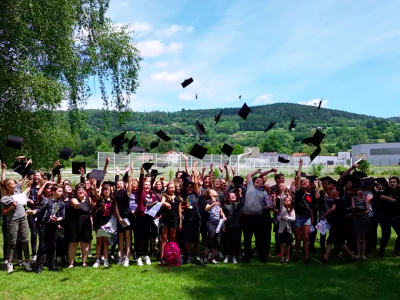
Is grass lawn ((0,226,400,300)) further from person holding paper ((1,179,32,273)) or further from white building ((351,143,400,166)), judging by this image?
white building ((351,143,400,166))

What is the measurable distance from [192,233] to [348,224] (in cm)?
326

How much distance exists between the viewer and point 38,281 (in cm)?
653

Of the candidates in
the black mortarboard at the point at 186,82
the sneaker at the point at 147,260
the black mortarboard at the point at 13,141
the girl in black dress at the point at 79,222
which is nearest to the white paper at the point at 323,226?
the sneaker at the point at 147,260

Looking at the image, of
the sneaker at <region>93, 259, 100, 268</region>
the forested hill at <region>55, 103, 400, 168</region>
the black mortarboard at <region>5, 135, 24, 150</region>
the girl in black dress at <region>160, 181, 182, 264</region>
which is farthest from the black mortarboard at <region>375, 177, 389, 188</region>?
the forested hill at <region>55, 103, 400, 168</region>

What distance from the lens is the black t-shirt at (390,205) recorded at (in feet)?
26.9

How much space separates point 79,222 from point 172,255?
6.26ft

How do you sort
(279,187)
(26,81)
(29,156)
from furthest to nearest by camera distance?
(29,156), (26,81), (279,187)

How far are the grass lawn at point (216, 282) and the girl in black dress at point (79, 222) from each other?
0.50 m

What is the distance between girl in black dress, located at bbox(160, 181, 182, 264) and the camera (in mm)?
7719

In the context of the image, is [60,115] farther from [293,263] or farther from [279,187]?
[293,263]

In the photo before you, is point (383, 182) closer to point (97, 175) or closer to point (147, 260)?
point (147, 260)

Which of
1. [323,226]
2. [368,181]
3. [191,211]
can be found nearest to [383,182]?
[368,181]

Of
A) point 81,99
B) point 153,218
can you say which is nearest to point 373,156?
point 81,99

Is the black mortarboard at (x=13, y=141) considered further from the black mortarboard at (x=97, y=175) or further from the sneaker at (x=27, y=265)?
the sneaker at (x=27, y=265)
